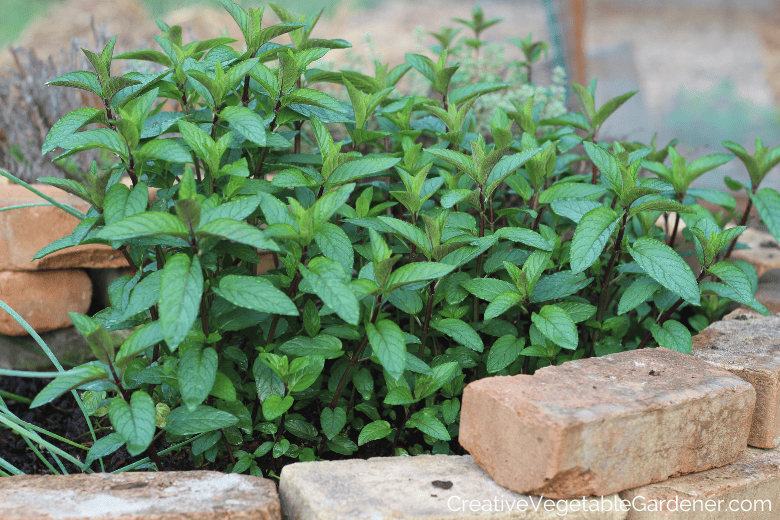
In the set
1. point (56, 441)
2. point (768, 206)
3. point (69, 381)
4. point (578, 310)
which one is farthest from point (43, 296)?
point (768, 206)

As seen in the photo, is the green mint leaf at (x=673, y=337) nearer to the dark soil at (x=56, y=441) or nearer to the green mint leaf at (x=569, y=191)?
the green mint leaf at (x=569, y=191)

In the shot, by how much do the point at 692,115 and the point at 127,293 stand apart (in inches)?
225

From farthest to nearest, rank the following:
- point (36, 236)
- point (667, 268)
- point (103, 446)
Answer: point (36, 236)
point (667, 268)
point (103, 446)

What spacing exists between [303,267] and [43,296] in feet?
4.97

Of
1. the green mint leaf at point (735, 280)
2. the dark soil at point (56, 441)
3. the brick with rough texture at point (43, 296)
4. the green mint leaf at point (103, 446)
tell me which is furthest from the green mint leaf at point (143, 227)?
the green mint leaf at point (735, 280)

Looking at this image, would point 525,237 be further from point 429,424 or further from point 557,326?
point 429,424

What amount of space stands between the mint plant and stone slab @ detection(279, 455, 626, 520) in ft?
0.47

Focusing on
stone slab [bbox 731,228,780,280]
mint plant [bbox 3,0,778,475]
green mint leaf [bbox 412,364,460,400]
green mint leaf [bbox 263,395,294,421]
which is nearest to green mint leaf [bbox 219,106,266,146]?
mint plant [bbox 3,0,778,475]

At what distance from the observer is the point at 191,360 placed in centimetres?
137

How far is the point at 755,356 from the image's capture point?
1756 millimetres

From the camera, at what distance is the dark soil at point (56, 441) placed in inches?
68.9

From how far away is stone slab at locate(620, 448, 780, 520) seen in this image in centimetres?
141

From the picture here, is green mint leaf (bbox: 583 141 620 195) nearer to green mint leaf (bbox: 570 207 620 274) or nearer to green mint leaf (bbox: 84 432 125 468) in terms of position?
green mint leaf (bbox: 570 207 620 274)

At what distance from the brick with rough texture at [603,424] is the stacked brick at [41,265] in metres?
1.67
